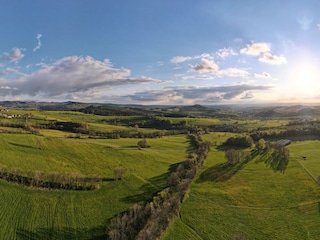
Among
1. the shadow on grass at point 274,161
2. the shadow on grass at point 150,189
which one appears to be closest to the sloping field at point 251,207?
the shadow on grass at point 274,161

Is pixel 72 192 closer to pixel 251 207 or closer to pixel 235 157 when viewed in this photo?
pixel 251 207

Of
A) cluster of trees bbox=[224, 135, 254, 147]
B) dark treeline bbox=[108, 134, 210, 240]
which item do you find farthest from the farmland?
cluster of trees bbox=[224, 135, 254, 147]

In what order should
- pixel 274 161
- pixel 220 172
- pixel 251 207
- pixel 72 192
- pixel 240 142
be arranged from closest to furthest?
pixel 251 207 → pixel 72 192 → pixel 220 172 → pixel 274 161 → pixel 240 142

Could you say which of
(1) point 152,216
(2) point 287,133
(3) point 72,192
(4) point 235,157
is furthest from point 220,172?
(2) point 287,133

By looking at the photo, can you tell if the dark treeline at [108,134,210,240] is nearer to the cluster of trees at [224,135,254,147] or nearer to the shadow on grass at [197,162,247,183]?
the shadow on grass at [197,162,247,183]

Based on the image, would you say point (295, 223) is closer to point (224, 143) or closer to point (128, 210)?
point (128, 210)
